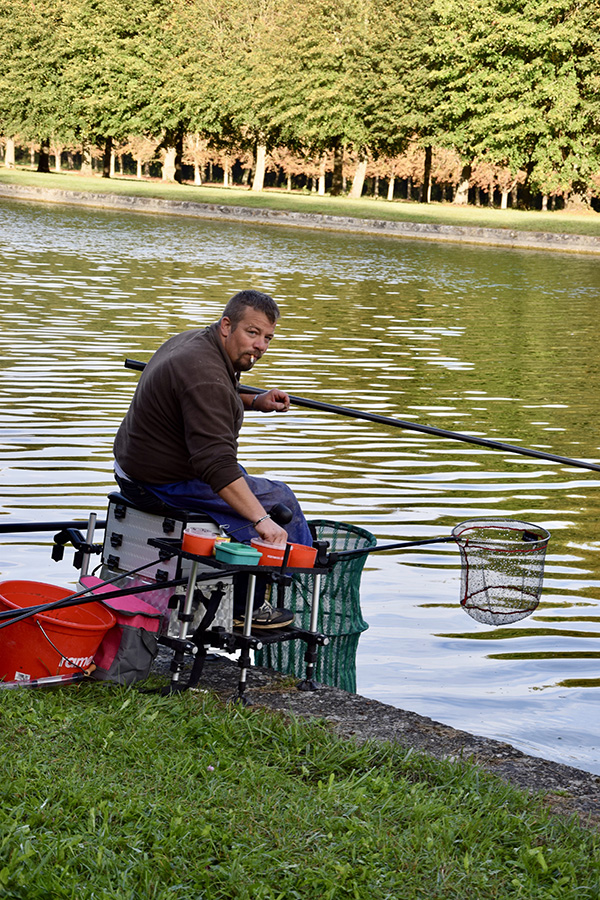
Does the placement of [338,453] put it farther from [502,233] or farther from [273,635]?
[502,233]

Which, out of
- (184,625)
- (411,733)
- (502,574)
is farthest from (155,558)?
(502,574)

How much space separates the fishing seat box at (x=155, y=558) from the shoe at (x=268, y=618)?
0.10 metres

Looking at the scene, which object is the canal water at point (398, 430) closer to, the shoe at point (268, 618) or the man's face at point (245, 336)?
the shoe at point (268, 618)

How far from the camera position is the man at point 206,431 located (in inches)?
197

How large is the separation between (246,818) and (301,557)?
49.6 inches

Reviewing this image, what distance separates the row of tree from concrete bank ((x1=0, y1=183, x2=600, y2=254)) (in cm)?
1498

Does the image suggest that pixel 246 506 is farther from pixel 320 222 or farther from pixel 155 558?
pixel 320 222

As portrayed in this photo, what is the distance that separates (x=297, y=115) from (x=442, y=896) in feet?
214

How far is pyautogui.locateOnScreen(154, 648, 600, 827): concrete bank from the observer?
14.9 feet

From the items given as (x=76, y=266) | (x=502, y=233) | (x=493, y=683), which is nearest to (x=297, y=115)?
(x=502, y=233)

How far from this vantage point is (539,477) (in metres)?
10.8

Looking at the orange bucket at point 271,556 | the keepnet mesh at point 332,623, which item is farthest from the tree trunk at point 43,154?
the orange bucket at point 271,556

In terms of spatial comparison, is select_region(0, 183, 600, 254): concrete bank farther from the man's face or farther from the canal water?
the man's face

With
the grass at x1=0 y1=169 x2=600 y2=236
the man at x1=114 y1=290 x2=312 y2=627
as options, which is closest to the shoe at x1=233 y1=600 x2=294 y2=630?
the man at x1=114 y1=290 x2=312 y2=627
